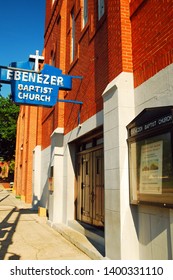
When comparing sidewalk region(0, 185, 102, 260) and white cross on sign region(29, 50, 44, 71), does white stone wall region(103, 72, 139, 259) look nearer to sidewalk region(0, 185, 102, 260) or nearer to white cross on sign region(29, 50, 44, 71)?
sidewalk region(0, 185, 102, 260)

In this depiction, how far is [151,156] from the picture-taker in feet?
14.7

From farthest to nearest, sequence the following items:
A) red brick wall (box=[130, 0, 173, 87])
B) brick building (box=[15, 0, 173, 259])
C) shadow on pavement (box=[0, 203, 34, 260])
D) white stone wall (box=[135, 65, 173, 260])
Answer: shadow on pavement (box=[0, 203, 34, 260]) < brick building (box=[15, 0, 173, 259]) < red brick wall (box=[130, 0, 173, 87]) < white stone wall (box=[135, 65, 173, 260])

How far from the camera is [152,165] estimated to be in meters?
4.45

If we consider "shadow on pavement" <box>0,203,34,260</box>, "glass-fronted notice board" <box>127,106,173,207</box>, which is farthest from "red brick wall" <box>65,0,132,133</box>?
"shadow on pavement" <box>0,203,34,260</box>

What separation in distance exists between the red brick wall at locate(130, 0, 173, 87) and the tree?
40.9 m

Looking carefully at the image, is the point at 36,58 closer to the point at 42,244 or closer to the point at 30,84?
the point at 30,84

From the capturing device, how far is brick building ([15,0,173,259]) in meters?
4.59

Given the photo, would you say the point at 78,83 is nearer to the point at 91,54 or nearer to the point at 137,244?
the point at 91,54

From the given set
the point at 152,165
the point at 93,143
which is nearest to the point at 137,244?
the point at 152,165

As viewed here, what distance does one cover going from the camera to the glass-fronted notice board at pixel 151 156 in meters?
4.03

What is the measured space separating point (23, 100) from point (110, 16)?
10.4ft

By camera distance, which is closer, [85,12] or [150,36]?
[150,36]

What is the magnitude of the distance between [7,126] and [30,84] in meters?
39.1

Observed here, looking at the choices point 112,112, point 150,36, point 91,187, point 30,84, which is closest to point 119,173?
point 112,112
